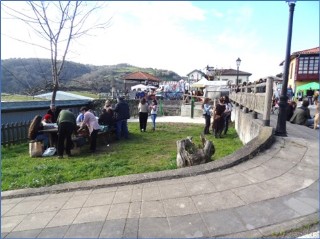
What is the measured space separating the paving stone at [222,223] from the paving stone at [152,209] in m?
0.58

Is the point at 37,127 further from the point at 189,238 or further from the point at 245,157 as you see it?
the point at 189,238

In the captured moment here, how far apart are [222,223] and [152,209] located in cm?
97

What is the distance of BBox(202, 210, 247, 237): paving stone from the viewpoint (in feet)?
10.3

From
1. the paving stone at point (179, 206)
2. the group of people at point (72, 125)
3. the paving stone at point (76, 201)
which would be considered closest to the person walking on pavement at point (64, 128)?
the group of people at point (72, 125)

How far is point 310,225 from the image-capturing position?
3.21 m

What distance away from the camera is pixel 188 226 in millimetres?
3291

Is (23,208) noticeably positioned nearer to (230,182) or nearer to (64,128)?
(230,182)

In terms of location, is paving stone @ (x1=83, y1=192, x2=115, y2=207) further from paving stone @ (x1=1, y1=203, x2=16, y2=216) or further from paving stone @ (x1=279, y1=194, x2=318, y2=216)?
paving stone @ (x1=279, y1=194, x2=318, y2=216)

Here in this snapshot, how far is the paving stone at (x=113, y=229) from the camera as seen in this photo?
3201 millimetres

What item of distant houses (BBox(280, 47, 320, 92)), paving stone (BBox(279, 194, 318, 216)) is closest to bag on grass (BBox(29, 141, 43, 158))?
paving stone (BBox(279, 194, 318, 216))

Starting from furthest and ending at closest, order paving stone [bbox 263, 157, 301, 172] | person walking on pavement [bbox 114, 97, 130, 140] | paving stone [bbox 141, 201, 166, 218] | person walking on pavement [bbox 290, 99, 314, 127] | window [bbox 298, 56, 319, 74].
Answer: window [bbox 298, 56, 319, 74], person walking on pavement [bbox 114, 97, 130, 140], person walking on pavement [bbox 290, 99, 314, 127], paving stone [bbox 263, 157, 301, 172], paving stone [bbox 141, 201, 166, 218]

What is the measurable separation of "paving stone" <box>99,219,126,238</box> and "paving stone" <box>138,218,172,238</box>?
0.76 ft

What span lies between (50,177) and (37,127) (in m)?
3.42

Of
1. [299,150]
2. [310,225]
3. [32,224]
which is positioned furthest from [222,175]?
[32,224]
